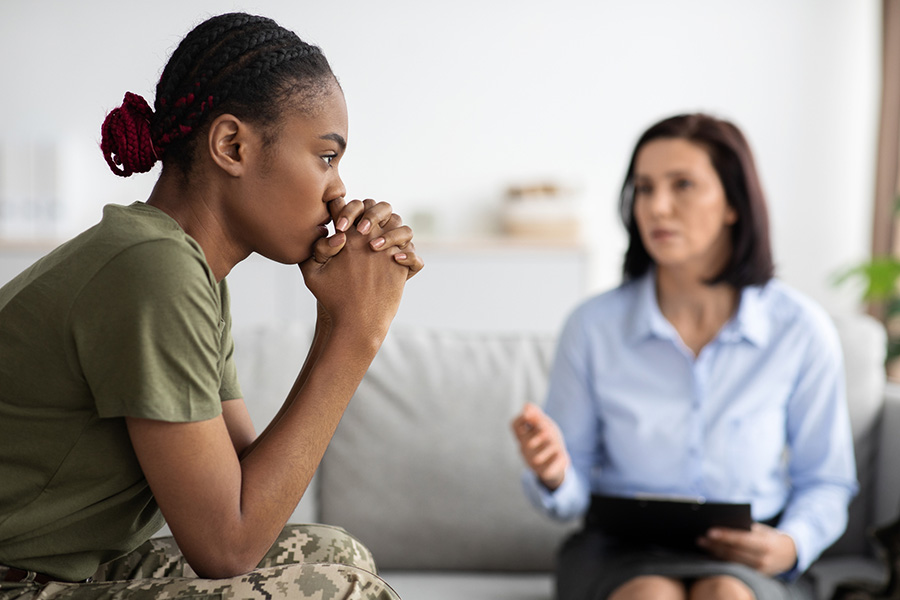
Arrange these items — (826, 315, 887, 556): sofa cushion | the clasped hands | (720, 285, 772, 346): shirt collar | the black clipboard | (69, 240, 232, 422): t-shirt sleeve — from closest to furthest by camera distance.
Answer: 1. (69, 240, 232, 422): t-shirt sleeve
2. the clasped hands
3. the black clipboard
4. (720, 285, 772, 346): shirt collar
5. (826, 315, 887, 556): sofa cushion

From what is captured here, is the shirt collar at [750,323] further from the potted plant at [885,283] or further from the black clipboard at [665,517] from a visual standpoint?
the potted plant at [885,283]

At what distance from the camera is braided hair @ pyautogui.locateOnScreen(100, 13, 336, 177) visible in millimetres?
752

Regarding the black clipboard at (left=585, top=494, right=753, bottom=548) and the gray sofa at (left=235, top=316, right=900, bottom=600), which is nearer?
the black clipboard at (left=585, top=494, right=753, bottom=548)

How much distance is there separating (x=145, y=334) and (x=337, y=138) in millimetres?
248

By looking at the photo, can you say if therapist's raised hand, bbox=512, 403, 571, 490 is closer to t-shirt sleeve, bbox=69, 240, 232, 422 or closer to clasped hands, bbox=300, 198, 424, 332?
clasped hands, bbox=300, 198, 424, 332

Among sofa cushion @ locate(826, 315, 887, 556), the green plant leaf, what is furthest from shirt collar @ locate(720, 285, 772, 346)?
the green plant leaf

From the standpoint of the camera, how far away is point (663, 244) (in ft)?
5.49

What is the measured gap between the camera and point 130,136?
0.77 meters

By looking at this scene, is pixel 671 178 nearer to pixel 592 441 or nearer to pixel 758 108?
pixel 592 441

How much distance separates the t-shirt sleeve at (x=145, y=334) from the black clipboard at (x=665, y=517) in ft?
2.93

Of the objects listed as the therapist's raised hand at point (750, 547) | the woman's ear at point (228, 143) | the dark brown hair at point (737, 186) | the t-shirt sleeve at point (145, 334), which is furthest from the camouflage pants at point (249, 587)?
the dark brown hair at point (737, 186)

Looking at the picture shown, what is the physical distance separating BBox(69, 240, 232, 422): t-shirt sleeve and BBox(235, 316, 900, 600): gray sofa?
3.02 feet

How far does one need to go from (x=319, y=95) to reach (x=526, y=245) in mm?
2566

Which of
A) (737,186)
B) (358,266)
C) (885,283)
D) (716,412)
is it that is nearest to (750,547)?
(716,412)
